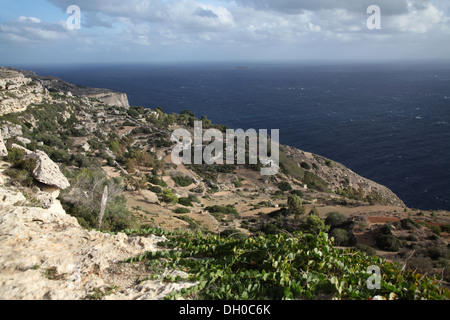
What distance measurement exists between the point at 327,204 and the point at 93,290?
2550 cm

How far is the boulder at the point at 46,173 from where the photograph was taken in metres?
10.7

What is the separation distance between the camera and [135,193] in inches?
904

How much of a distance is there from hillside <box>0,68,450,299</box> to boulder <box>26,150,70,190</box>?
2.4 inches

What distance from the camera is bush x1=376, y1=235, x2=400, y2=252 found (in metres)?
14.9

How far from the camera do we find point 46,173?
1092cm

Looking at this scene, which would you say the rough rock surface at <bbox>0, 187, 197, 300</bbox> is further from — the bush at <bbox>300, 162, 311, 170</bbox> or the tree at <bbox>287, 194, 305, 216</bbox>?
the bush at <bbox>300, 162, 311, 170</bbox>

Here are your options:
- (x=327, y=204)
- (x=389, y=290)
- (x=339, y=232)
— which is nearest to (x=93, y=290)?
(x=389, y=290)

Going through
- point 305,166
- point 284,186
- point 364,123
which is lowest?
point 284,186

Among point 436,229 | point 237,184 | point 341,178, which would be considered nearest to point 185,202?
point 237,184

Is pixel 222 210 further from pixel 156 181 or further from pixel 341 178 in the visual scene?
pixel 341 178

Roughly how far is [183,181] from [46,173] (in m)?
20.8

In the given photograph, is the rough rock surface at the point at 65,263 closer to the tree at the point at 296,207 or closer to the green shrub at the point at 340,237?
the green shrub at the point at 340,237

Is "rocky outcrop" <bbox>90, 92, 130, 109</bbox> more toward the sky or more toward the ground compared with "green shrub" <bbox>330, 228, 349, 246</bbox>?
more toward the sky

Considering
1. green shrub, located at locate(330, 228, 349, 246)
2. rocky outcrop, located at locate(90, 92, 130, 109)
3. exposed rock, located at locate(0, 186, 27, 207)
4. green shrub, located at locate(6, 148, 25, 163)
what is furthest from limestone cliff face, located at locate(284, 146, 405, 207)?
rocky outcrop, located at locate(90, 92, 130, 109)
